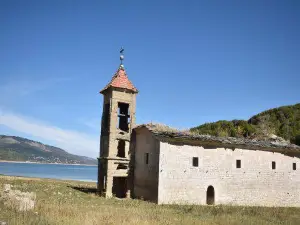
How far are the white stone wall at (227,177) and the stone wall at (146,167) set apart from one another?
26.7 inches

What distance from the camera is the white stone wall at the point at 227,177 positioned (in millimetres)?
22609

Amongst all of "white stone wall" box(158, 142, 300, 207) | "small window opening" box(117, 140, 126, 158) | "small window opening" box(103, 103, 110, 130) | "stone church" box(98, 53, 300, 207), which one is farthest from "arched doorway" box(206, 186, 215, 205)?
"small window opening" box(103, 103, 110, 130)

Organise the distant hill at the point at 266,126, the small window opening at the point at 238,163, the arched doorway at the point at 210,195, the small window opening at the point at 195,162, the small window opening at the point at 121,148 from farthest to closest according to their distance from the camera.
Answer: the distant hill at the point at 266,126 → the small window opening at the point at 121,148 → the small window opening at the point at 238,163 → the arched doorway at the point at 210,195 → the small window opening at the point at 195,162

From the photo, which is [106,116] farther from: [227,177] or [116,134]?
[227,177]

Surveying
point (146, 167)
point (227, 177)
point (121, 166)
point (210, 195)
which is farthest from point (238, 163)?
point (121, 166)

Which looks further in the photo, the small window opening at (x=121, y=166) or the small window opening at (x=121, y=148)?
the small window opening at (x=121, y=148)

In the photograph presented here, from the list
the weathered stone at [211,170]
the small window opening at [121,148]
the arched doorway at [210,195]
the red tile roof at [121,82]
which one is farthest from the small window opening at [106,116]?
the arched doorway at [210,195]

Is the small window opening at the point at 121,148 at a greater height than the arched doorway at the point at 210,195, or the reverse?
the small window opening at the point at 121,148

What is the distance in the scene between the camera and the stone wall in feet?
74.7

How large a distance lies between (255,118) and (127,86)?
46.7 metres

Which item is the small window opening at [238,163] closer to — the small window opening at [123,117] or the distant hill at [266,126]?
the small window opening at [123,117]

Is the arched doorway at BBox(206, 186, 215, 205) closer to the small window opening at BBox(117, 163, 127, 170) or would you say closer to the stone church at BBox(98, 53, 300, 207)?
the stone church at BBox(98, 53, 300, 207)

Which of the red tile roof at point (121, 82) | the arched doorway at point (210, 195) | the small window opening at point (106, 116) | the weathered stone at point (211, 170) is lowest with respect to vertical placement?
the arched doorway at point (210, 195)

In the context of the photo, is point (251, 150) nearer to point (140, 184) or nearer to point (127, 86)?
point (140, 184)
